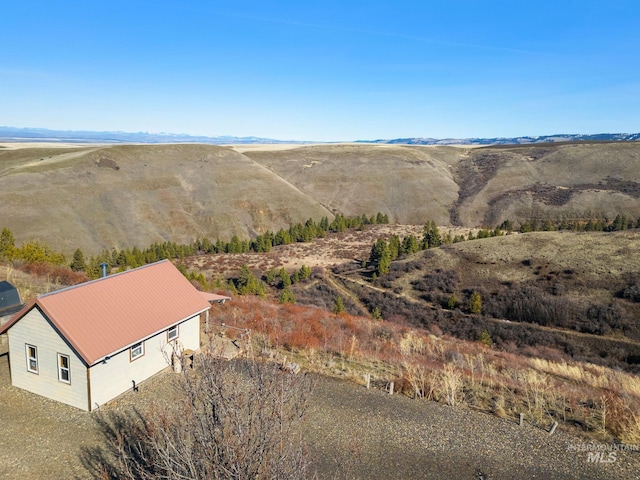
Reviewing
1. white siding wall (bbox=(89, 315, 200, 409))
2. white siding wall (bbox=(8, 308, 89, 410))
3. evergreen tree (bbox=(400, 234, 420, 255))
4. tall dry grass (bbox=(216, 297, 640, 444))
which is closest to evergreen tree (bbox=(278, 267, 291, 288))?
tall dry grass (bbox=(216, 297, 640, 444))

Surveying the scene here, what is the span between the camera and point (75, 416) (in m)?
13.1

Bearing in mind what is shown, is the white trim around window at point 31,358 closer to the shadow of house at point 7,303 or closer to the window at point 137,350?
the window at point 137,350

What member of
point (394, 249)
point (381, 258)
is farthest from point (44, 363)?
point (394, 249)

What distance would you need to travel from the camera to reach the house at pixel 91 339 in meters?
13.4

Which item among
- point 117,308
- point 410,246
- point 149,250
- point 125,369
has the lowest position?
point 149,250

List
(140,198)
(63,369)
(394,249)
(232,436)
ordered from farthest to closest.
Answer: (140,198)
(394,249)
(63,369)
(232,436)

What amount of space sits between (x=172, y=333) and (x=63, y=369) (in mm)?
4033

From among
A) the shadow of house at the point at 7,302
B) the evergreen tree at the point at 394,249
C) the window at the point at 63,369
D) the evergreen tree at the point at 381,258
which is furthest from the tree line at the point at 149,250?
the window at the point at 63,369

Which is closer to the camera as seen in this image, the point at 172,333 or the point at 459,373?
the point at 459,373

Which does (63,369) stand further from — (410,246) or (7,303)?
(410,246)

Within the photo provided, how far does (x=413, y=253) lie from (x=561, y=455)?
38879 mm

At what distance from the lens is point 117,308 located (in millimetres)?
15039

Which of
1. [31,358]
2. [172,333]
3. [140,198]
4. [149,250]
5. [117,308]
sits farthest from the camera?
[140,198]

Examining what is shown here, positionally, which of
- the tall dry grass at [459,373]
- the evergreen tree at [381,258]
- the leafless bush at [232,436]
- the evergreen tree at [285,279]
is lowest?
the evergreen tree at [285,279]
